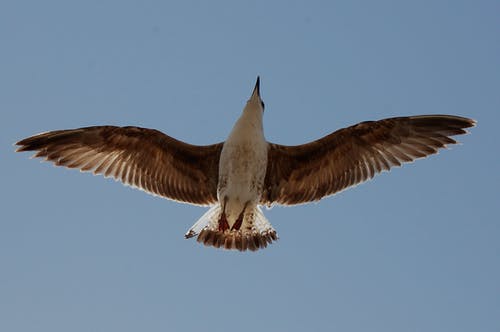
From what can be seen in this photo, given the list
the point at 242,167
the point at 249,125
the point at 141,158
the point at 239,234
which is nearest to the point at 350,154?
the point at 249,125

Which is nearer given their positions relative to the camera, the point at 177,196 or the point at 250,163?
the point at 250,163

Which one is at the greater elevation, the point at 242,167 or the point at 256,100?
the point at 256,100

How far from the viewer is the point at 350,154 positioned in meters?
12.6

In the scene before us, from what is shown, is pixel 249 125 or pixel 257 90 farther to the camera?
pixel 257 90

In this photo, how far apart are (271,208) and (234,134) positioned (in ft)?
3.72

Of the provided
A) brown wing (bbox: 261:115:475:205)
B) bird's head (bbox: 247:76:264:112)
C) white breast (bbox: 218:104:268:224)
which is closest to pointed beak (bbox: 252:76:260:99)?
bird's head (bbox: 247:76:264:112)

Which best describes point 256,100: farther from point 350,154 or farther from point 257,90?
point 350,154

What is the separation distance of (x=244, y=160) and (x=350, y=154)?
1.38m

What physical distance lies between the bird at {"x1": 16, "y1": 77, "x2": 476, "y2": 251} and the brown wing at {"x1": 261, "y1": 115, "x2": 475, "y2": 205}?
0.01 m

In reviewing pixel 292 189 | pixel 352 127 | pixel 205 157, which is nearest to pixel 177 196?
pixel 205 157

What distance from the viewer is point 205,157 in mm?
12812

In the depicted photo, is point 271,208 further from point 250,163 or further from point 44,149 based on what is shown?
point 44,149

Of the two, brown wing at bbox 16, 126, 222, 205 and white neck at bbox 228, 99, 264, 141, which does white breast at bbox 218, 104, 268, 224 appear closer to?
white neck at bbox 228, 99, 264, 141

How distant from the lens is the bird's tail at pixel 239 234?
12.5 m
